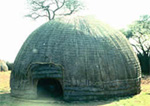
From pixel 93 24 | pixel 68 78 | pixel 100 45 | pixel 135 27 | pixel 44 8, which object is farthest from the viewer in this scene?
pixel 135 27

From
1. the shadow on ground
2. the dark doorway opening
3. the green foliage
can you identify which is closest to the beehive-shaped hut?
the dark doorway opening

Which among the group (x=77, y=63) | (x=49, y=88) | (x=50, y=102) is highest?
(x=77, y=63)

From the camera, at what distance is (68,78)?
10633 mm

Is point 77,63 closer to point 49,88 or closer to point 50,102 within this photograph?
point 50,102

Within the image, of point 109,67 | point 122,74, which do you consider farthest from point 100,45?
point 122,74

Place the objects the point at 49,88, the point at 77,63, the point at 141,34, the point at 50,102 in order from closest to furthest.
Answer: the point at 50,102 → the point at 77,63 → the point at 49,88 → the point at 141,34

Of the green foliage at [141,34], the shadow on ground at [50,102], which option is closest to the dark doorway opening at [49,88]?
the shadow on ground at [50,102]

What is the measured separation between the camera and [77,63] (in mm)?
10773

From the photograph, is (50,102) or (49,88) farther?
(49,88)

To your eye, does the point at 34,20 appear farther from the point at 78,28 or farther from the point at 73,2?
the point at 78,28

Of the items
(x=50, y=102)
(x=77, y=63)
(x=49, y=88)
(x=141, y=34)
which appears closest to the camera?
(x=50, y=102)

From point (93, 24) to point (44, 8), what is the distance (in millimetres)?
13870

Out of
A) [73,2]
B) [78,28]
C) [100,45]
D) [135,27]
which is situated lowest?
[100,45]

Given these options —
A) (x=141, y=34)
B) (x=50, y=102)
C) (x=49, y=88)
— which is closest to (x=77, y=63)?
(x=50, y=102)
